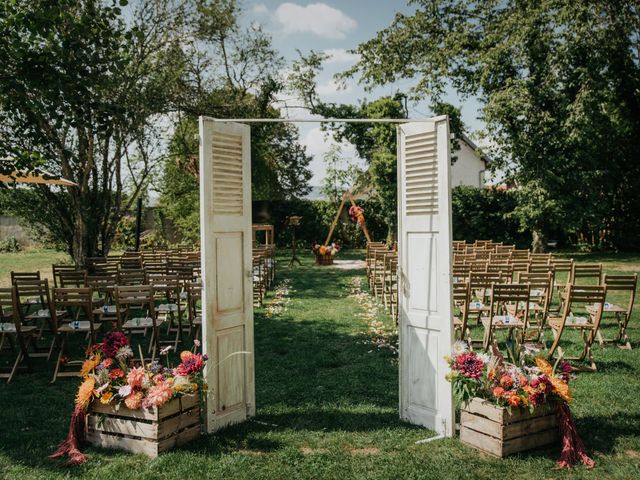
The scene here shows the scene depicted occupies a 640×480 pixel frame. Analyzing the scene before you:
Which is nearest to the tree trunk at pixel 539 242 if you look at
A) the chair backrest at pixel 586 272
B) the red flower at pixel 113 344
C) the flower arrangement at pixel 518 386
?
the chair backrest at pixel 586 272

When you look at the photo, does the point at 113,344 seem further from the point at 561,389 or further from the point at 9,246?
the point at 9,246

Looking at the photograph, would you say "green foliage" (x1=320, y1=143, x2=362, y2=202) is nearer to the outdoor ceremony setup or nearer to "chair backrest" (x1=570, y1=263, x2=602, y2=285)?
the outdoor ceremony setup

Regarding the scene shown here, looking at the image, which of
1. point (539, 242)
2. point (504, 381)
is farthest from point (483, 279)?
point (539, 242)

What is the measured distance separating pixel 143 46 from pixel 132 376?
12.8 m

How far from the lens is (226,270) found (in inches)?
196

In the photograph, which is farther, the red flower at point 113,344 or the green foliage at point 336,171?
the green foliage at point 336,171

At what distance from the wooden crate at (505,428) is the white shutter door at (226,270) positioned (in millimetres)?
2037

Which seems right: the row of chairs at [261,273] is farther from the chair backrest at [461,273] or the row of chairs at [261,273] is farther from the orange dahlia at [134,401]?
the orange dahlia at [134,401]

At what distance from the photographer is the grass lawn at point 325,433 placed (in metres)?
4.10

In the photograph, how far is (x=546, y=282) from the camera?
27.0ft

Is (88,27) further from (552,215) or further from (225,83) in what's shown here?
(552,215)

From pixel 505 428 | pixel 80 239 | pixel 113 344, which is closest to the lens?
pixel 505 428

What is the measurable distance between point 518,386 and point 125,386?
3.14 m

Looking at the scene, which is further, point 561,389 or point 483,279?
point 483,279
